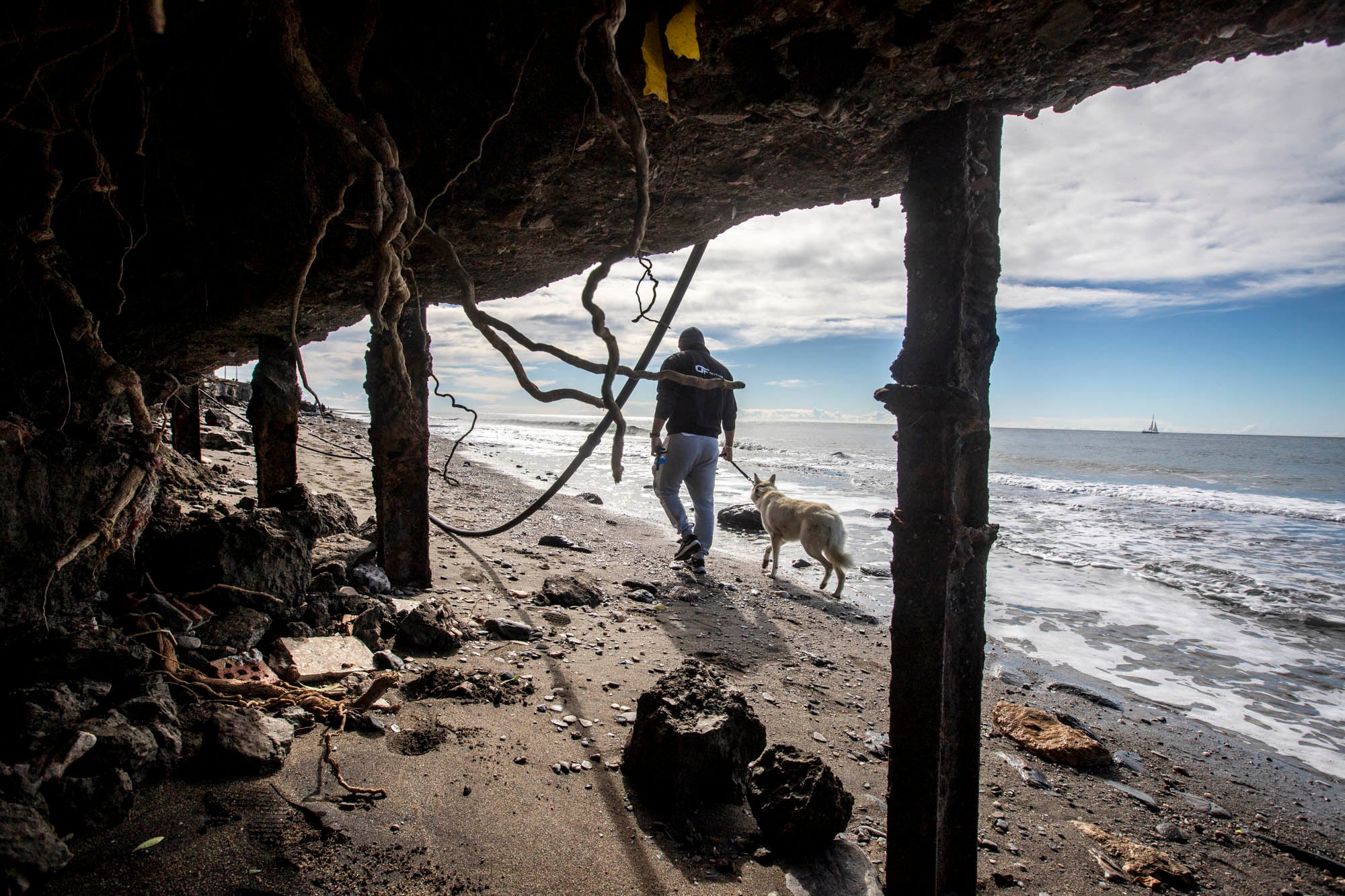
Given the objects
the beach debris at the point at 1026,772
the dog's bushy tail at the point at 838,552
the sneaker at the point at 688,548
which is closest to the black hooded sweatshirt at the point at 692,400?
the sneaker at the point at 688,548

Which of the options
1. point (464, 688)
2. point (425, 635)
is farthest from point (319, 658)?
point (464, 688)

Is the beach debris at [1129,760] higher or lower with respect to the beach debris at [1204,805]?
higher

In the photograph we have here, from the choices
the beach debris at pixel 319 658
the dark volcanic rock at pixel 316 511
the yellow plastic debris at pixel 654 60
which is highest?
the yellow plastic debris at pixel 654 60

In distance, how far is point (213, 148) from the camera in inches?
86.0

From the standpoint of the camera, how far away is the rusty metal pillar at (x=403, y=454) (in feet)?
13.8

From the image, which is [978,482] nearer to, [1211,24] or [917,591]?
[917,591]

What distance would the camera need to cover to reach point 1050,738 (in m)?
3.23

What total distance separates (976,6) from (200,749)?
326 cm

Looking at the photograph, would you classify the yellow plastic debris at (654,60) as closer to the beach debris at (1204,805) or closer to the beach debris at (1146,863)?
the beach debris at (1146,863)

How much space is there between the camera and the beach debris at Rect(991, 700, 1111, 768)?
3.13m

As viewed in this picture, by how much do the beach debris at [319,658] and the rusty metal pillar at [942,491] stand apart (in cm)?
256

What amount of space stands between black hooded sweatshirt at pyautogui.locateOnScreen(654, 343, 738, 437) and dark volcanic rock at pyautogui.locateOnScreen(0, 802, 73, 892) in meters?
4.92

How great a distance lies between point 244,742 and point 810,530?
5.24 metres

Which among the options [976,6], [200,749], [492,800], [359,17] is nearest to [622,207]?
[359,17]
